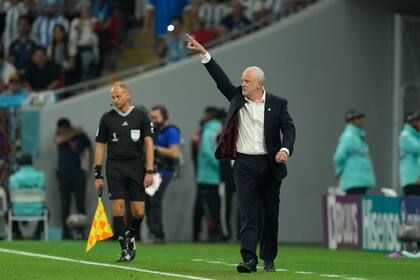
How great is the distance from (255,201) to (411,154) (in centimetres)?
707

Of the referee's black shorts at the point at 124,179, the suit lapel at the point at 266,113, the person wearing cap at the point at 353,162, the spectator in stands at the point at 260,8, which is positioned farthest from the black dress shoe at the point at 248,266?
the spectator in stands at the point at 260,8

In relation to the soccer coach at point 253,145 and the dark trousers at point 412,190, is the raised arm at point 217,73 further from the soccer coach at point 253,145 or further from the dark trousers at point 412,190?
the dark trousers at point 412,190

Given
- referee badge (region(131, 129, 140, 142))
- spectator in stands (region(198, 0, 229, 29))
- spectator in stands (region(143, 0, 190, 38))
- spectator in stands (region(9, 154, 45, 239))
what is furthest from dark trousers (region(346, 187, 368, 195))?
spectator in stands (region(143, 0, 190, 38))

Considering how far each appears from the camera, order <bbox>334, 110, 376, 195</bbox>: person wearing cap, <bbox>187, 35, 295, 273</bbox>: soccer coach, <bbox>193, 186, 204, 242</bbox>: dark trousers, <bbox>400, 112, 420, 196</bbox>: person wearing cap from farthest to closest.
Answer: <bbox>193, 186, 204, 242</bbox>: dark trousers, <bbox>334, 110, 376, 195</bbox>: person wearing cap, <bbox>400, 112, 420, 196</bbox>: person wearing cap, <bbox>187, 35, 295, 273</bbox>: soccer coach

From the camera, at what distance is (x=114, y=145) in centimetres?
1822

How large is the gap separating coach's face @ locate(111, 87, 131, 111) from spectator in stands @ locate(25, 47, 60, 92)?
11557 millimetres

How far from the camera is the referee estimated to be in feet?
59.3

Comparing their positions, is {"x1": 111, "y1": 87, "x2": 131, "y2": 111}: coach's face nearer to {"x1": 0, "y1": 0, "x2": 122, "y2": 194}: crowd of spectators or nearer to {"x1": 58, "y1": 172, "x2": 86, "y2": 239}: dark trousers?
{"x1": 58, "y1": 172, "x2": 86, "y2": 239}: dark trousers

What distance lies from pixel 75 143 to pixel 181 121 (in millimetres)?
2139

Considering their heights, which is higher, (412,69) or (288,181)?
(412,69)

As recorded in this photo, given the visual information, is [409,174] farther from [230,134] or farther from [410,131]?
[230,134]

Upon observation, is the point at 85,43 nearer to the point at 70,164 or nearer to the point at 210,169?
the point at 70,164

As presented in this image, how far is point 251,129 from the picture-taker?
15.8 meters

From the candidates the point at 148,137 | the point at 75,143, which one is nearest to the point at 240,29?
the point at 75,143
